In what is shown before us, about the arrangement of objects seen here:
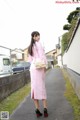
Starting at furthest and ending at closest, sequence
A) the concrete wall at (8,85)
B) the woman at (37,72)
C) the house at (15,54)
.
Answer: the house at (15,54), the concrete wall at (8,85), the woman at (37,72)

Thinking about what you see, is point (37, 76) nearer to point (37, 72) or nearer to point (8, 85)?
point (37, 72)

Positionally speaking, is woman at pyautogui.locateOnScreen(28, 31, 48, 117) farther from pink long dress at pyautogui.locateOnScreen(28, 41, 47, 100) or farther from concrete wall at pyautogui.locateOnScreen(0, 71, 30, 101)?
concrete wall at pyautogui.locateOnScreen(0, 71, 30, 101)

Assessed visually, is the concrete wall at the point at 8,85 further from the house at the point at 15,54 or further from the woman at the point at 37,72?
the woman at the point at 37,72

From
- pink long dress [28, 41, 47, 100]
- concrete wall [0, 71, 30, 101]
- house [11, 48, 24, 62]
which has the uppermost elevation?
house [11, 48, 24, 62]

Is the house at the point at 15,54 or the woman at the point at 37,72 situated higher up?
the house at the point at 15,54

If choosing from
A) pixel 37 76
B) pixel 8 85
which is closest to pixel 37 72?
pixel 37 76

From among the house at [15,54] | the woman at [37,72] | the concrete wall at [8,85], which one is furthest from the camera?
the house at [15,54]

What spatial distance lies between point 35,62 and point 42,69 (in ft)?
0.83

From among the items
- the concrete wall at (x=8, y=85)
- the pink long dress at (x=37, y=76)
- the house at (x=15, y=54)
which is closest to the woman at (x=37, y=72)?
the pink long dress at (x=37, y=76)

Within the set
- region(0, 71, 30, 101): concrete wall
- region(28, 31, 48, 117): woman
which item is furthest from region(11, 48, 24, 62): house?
region(28, 31, 48, 117): woman

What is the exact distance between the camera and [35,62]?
280 inches

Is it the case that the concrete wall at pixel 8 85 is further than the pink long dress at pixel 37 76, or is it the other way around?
the concrete wall at pixel 8 85

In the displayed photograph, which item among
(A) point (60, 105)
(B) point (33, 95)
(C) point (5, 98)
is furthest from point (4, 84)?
(B) point (33, 95)

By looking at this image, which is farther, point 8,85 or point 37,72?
point 8,85
